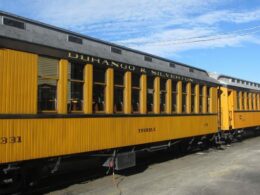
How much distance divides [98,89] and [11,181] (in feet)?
10.7

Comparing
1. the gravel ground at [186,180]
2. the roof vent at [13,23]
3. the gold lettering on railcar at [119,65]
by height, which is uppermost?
the roof vent at [13,23]

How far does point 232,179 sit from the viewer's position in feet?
35.4

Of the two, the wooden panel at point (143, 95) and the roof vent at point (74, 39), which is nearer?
the roof vent at point (74, 39)

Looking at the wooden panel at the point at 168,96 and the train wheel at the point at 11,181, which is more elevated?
the wooden panel at the point at 168,96

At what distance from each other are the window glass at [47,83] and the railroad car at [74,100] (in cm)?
2

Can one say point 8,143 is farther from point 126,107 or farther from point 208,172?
point 208,172

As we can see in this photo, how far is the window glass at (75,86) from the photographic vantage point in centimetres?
953

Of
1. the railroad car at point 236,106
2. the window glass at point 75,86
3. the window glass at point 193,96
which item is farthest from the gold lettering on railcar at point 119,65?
the railroad car at point 236,106

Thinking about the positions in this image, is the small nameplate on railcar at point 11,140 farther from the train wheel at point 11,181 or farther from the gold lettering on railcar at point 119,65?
the gold lettering on railcar at point 119,65

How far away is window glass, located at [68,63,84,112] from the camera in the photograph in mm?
9531

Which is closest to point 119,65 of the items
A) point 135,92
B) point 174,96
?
point 135,92

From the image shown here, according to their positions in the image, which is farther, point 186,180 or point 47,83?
point 186,180

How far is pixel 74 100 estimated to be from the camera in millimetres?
9688

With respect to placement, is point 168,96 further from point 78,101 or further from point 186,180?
point 78,101
